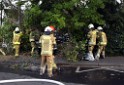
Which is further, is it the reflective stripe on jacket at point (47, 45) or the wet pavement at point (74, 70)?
the reflective stripe on jacket at point (47, 45)

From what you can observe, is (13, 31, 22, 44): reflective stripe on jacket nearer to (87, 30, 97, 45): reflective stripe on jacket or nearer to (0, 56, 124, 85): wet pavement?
(0, 56, 124, 85): wet pavement

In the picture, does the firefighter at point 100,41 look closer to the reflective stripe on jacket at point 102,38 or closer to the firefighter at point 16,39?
the reflective stripe on jacket at point 102,38

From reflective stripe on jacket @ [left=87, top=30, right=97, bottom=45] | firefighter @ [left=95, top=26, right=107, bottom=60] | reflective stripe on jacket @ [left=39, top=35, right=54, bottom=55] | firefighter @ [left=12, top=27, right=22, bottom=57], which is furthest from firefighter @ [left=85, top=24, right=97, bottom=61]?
reflective stripe on jacket @ [left=39, top=35, right=54, bottom=55]

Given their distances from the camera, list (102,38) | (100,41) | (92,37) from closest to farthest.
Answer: (92,37) < (102,38) < (100,41)

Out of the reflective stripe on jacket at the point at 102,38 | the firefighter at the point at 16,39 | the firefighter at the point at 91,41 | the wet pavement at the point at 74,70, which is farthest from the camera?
the firefighter at the point at 16,39

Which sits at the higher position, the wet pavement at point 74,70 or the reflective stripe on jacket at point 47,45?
the reflective stripe on jacket at point 47,45

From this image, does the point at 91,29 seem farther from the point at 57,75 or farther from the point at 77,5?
the point at 57,75

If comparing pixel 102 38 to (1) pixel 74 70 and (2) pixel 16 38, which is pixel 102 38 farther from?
(2) pixel 16 38

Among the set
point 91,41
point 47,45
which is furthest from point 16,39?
point 47,45

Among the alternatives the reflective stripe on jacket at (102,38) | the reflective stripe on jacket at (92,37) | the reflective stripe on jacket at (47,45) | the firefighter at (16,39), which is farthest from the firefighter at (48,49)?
the reflective stripe on jacket at (102,38)

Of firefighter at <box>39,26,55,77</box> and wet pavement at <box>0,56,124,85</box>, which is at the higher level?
firefighter at <box>39,26,55,77</box>

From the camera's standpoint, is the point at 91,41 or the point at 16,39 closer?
the point at 91,41

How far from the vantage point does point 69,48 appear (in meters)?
15.6

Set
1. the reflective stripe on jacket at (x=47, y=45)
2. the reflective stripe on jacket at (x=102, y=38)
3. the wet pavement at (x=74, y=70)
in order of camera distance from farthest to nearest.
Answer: the reflective stripe on jacket at (x=102, y=38) → the reflective stripe on jacket at (x=47, y=45) → the wet pavement at (x=74, y=70)
